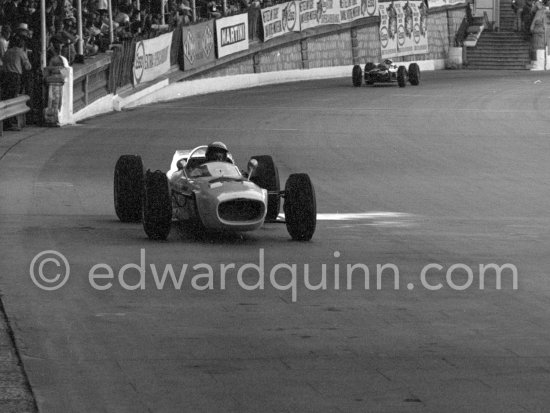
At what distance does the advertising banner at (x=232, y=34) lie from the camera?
4409cm

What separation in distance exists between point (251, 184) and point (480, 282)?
3.21 m

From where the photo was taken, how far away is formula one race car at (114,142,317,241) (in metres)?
14.0

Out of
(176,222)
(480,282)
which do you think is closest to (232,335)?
(480,282)

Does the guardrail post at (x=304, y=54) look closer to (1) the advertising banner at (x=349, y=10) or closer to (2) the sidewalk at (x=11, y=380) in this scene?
(1) the advertising banner at (x=349, y=10)

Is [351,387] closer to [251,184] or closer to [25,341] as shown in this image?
[25,341]

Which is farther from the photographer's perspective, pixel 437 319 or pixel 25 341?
pixel 437 319

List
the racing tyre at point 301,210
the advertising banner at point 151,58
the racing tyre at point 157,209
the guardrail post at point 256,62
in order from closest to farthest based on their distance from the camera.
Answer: the racing tyre at point 157,209 < the racing tyre at point 301,210 < the advertising banner at point 151,58 < the guardrail post at point 256,62

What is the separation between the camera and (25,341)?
9.20m

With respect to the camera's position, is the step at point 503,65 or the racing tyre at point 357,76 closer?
the racing tyre at point 357,76

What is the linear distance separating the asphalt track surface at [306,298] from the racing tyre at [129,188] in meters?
0.30

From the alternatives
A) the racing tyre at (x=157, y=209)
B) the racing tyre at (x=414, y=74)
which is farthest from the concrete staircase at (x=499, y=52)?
the racing tyre at (x=157, y=209)

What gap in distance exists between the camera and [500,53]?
63.3 metres

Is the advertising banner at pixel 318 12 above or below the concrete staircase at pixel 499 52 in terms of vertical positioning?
above

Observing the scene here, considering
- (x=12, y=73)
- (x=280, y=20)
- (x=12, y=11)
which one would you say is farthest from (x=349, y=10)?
(x=12, y=73)
